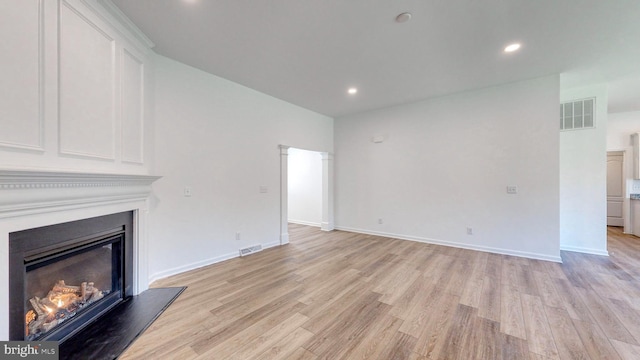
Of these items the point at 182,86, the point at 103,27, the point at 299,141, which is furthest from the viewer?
the point at 299,141

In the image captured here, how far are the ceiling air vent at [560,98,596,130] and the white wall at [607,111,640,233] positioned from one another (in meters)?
2.71

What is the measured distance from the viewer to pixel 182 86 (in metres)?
3.13

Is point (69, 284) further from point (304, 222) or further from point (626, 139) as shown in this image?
point (626, 139)

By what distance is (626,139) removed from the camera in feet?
18.0

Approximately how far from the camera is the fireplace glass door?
165cm

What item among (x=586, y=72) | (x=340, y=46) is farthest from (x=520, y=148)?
(x=340, y=46)

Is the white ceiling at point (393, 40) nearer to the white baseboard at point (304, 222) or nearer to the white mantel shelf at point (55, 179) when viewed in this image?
the white mantel shelf at point (55, 179)

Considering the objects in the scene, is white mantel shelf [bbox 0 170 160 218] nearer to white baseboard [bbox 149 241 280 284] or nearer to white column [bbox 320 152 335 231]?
white baseboard [bbox 149 241 280 284]

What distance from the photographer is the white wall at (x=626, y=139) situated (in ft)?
17.7

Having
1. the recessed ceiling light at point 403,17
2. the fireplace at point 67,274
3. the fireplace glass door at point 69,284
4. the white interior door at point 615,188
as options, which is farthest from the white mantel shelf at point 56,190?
the white interior door at point 615,188

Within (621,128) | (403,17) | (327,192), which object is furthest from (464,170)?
(621,128)

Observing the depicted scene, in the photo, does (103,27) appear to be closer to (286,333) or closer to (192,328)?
(192,328)

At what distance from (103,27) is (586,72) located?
241 inches


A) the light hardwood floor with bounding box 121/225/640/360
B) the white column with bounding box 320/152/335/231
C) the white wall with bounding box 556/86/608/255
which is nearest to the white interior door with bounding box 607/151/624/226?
the white wall with bounding box 556/86/608/255
